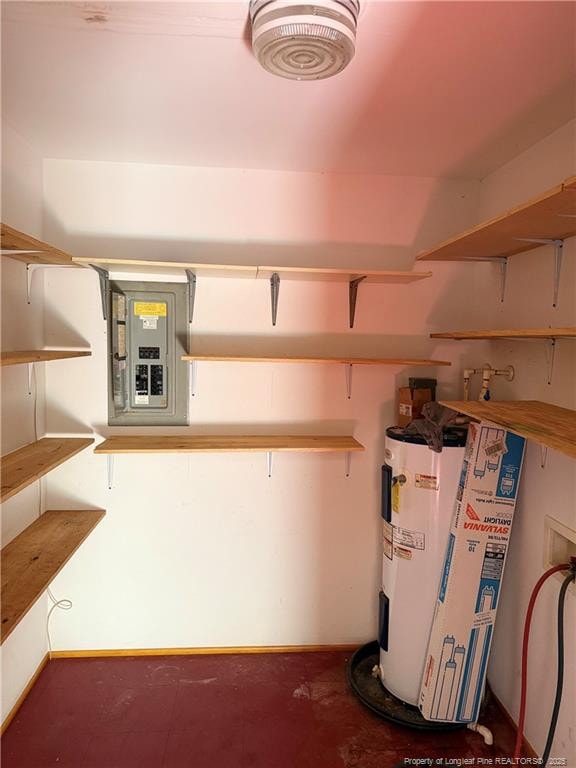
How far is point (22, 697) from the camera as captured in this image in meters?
2.18

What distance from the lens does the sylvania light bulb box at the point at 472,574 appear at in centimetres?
200

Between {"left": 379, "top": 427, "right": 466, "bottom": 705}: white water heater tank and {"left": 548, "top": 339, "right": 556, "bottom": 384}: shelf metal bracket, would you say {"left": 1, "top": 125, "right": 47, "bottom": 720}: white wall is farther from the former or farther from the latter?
{"left": 548, "top": 339, "right": 556, "bottom": 384}: shelf metal bracket

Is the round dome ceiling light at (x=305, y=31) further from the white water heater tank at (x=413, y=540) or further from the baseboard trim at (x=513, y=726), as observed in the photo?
the baseboard trim at (x=513, y=726)

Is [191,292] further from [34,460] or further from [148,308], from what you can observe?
[34,460]

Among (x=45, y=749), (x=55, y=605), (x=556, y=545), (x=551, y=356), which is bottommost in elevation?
(x=45, y=749)

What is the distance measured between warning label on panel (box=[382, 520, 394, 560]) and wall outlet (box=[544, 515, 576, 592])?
65 cm

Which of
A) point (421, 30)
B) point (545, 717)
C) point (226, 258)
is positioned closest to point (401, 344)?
point (226, 258)

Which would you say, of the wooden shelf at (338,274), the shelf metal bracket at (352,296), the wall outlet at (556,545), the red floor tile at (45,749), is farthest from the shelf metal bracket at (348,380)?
the red floor tile at (45,749)

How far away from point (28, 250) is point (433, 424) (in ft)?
6.09

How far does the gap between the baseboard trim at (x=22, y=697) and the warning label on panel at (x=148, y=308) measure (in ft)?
6.06

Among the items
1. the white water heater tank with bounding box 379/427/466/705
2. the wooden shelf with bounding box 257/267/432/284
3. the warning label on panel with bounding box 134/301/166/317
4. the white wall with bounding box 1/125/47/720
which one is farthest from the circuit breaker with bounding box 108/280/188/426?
the white water heater tank with bounding box 379/427/466/705

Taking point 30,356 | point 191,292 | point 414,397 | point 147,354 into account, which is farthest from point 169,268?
point 414,397

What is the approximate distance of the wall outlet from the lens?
5.90ft

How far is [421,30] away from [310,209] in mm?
1171
